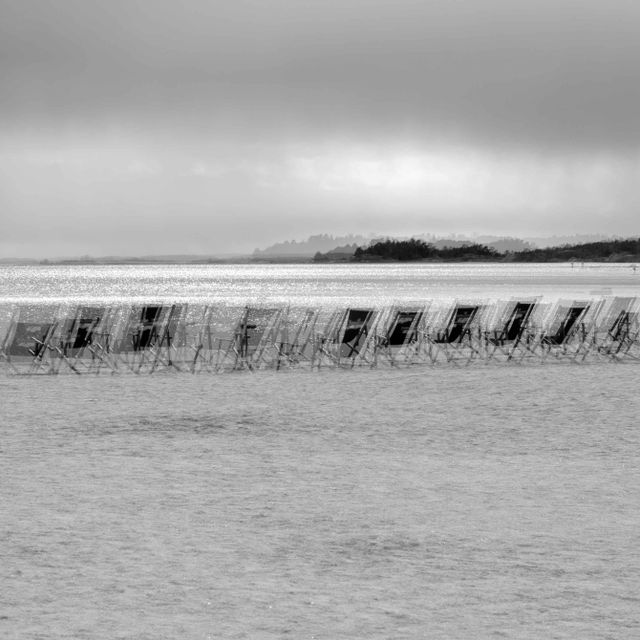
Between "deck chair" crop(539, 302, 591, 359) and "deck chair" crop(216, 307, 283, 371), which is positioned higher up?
"deck chair" crop(539, 302, 591, 359)

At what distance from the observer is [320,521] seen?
642cm

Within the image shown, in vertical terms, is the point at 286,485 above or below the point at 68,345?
above

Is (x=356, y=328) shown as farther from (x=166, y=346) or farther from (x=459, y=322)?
(x=166, y=346)

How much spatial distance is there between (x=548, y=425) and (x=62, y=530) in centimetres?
555

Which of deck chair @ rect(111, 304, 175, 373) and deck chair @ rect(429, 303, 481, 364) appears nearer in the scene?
deck chair @ rect(111, 304, 175, 373)

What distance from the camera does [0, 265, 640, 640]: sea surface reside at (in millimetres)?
4691

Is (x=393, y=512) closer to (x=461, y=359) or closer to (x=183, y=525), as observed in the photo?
(x=183, y=525)

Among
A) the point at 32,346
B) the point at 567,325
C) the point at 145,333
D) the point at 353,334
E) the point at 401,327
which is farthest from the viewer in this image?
the point at 567,325

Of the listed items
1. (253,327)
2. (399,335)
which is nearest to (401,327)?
(399,335)

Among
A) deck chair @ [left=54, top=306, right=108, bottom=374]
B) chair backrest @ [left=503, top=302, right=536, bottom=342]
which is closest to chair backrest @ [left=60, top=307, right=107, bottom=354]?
deck chair @ [left=54, top=306, right=108, bottom=374]

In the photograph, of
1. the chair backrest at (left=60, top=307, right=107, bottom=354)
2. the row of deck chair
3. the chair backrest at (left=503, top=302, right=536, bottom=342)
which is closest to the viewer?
the chair backrest at (left=60, top=307, right=107, bottom=354)

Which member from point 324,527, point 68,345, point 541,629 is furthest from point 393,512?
point 68,345

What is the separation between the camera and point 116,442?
9.60 m

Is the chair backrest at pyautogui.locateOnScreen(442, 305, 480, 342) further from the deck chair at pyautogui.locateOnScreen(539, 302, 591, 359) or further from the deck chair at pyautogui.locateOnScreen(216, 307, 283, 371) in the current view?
the deck chair at pyautogui.locateOnScreen(216, 307, 283, 371)
